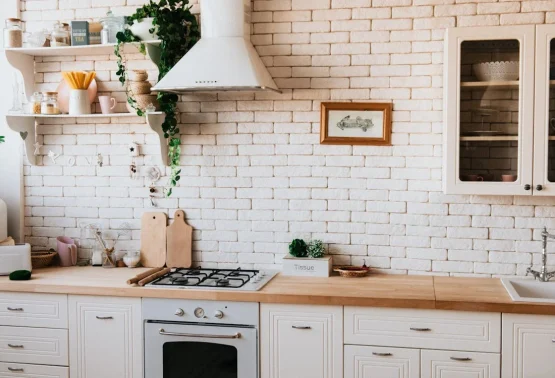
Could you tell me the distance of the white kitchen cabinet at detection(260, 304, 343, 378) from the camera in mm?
3465

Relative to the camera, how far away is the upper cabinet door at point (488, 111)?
3459 millimetres

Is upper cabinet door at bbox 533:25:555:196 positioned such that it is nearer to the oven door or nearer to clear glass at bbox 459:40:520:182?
clear glass at bbox 459:40:520:182

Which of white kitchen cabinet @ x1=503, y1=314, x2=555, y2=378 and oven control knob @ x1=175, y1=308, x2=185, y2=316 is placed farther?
oven control knob @ x1=175, y1=308, x2=185, y2=316

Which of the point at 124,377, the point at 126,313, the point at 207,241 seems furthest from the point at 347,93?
the point at 124,377

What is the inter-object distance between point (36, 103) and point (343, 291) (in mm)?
2217

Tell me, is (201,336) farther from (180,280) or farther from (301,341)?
(301,341)

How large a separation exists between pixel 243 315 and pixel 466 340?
112 cm

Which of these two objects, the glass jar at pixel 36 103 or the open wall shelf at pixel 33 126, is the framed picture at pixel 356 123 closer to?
the open wall shelf at pixel 33 126

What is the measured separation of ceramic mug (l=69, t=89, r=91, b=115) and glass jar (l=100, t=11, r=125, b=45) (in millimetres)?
336

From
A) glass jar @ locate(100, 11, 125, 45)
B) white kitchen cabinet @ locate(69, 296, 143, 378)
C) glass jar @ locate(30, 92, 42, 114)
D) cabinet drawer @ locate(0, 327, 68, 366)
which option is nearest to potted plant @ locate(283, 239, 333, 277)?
white kitchen cabinet @ locate(69, 296, 143, 378)

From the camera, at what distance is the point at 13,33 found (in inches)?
163

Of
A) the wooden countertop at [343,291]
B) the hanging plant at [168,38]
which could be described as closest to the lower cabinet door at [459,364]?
the wooden countertop at [343,291]

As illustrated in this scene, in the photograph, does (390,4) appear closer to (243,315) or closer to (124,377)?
(243,315)

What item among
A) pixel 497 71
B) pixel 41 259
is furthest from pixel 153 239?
pixel 497 71
